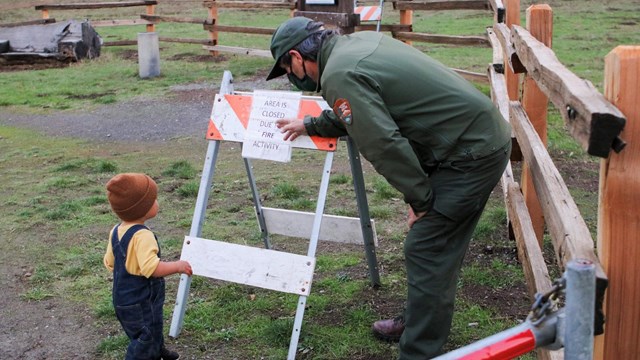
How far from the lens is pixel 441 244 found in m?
3.58

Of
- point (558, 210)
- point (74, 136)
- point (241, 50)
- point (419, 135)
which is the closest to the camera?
point (558, 210)

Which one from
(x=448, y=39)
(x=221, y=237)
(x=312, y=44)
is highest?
(x=312, y=44)

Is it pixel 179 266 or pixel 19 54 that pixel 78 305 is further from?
pixel 19 54

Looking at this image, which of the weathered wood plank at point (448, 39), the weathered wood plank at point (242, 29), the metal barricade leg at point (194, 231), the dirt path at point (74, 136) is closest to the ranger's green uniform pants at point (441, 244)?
the metal barricade leg at point (194, 231)

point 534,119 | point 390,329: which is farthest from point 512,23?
point 390,329

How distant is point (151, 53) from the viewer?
14.8 m

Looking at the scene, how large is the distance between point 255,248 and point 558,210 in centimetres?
177

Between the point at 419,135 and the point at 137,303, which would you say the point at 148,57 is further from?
the point at 419,135

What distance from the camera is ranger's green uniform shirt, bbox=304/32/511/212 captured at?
3.34m

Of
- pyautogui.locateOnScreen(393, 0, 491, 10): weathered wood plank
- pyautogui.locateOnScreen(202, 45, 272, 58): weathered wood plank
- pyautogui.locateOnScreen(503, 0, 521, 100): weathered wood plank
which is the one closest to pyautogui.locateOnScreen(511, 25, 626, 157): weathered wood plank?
pyautogui.locateOnScreen(503, 0, 521, 100): weathered wood plank

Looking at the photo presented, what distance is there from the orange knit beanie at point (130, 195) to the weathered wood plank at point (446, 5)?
7.93 m

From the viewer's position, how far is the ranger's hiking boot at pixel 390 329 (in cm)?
442

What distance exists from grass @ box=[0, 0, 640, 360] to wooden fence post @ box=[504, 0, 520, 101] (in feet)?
3.19

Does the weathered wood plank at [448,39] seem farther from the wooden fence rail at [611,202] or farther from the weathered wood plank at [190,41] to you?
the wooden fence rail at [611,202]
